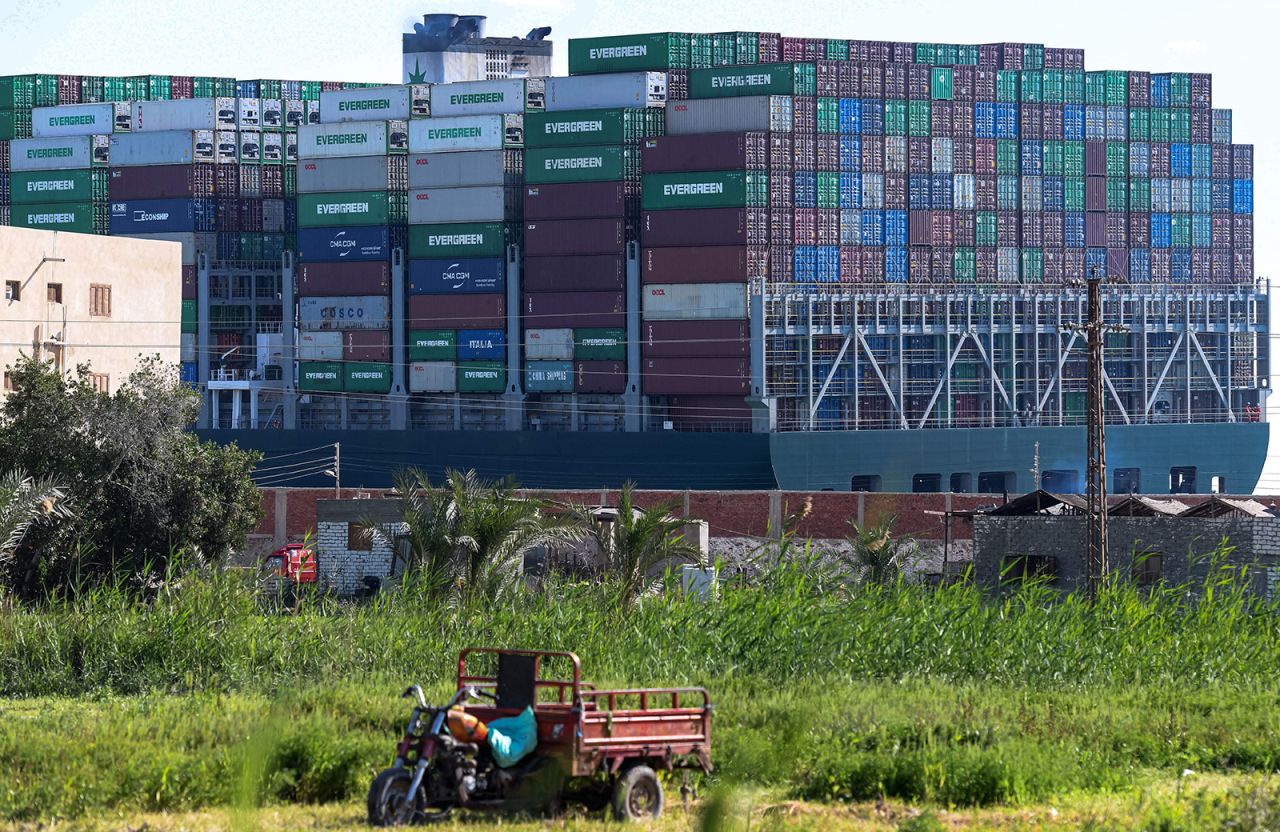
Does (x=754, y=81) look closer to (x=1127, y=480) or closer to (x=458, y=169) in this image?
(x=458, y=169)

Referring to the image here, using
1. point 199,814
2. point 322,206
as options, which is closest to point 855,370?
point 322,206

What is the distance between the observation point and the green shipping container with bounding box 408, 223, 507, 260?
219 ft

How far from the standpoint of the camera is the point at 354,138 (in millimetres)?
69562

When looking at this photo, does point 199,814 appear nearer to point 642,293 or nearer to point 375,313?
point 642,293

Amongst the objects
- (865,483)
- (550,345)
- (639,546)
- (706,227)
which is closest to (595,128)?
(706,227)

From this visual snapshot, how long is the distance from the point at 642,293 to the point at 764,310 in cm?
490

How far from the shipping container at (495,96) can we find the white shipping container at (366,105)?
1.89 meters

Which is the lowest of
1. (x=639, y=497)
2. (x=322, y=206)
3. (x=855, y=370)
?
(x=639, y=497)

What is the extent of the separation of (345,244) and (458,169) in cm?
573

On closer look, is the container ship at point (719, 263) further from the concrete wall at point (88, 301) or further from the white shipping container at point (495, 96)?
the concrete wall at point (88, 301)

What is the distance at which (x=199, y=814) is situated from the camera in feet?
35.4

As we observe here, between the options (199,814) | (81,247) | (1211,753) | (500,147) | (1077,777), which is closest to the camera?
(199,814)

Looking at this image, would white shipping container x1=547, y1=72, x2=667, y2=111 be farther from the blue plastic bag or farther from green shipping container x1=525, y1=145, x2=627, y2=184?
the blue plastic bag

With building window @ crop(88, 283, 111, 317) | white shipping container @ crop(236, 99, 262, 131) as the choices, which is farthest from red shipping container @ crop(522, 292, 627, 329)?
building window @ crop(88, 283, 111, 317)
